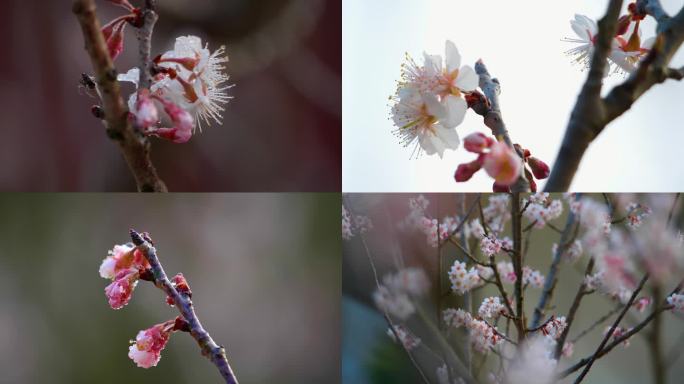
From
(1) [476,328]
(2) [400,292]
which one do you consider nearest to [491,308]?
(1) [476,328]

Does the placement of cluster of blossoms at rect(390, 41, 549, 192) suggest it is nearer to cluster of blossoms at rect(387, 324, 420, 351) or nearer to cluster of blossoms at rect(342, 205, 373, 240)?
cluster of blossoms at rect(342, 205, 373, 240)

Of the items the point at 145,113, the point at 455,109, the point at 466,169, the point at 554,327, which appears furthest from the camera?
the point at 554,327

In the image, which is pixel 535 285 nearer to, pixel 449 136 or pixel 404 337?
pixel 404 337

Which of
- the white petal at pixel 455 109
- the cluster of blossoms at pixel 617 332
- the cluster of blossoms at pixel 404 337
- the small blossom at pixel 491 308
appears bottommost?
the cluster of blossoms at pixel 404 337

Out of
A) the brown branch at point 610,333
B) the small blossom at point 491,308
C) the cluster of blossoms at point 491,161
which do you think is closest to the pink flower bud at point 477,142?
the cluster of blossoms at point 491,161

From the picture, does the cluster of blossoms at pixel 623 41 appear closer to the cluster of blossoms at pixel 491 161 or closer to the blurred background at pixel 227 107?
the cluster of blossoms at pixel 491 161
